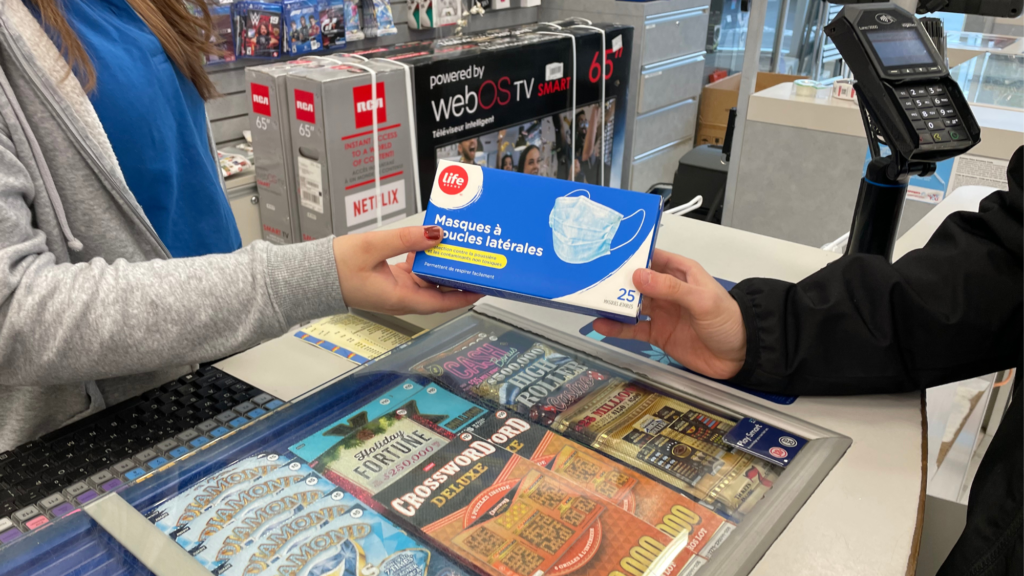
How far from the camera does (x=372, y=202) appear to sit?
6.41 ft

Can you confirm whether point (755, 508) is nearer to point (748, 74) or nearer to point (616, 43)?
point (748, 74)

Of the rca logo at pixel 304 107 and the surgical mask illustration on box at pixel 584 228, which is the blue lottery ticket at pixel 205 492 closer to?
the surgical mask illustration on box at pixel 584 228

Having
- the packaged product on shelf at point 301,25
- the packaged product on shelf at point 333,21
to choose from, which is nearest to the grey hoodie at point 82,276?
the packaged product on shelf at point 301,25

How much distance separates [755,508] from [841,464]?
13cm

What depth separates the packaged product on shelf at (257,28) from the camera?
2.44 meters

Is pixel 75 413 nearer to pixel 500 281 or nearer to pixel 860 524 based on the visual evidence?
pixel 500 281

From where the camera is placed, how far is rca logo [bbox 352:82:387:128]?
1.80 metres

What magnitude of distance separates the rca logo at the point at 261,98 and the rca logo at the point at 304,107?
10 cm

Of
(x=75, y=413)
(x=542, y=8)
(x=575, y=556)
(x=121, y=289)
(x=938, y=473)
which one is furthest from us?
(x=542, y=8)

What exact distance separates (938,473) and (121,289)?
71.8 inches

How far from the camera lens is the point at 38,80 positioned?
0.77 metres

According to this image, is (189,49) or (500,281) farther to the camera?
(189,49)

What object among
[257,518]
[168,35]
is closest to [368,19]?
[168,35]

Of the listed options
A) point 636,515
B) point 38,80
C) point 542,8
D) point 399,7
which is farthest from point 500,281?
point 542,8
